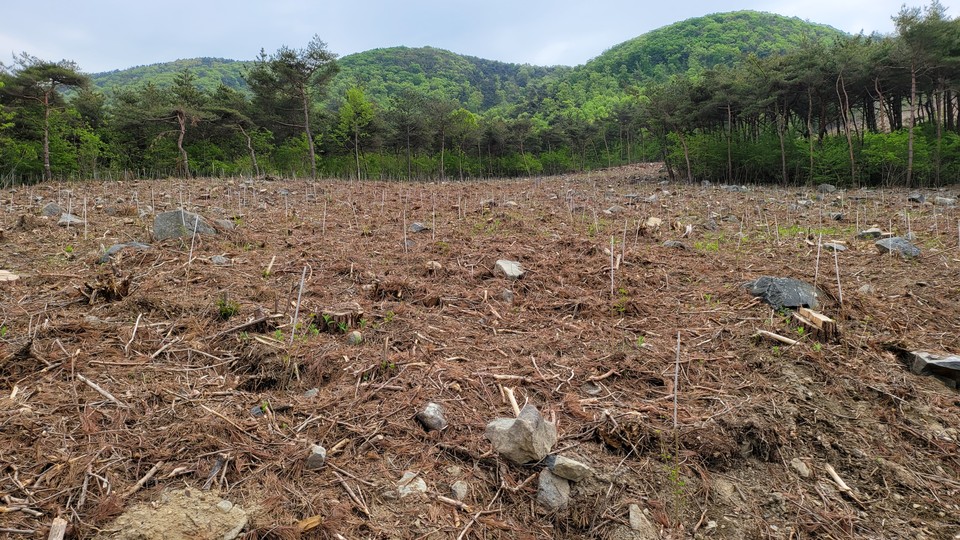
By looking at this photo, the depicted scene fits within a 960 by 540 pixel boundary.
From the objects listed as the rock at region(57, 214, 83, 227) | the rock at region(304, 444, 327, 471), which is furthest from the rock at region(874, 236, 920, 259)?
the rock at region(57, 214, 83, 227)

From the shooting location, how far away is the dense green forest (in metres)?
17.7

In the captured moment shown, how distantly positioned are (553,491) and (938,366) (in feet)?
11.0

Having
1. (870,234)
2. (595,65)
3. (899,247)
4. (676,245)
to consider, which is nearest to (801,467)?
(676,245)

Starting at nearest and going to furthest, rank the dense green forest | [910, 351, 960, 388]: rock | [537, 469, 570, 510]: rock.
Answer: [537, 469, 570, 510]: rock → [910, 351, 960, 388]: rock → the dense green forest

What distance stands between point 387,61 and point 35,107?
8669 cm

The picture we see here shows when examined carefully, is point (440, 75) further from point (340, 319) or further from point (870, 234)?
point (340, 319)

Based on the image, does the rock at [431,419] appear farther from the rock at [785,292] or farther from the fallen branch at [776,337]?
the rock at [785,292]

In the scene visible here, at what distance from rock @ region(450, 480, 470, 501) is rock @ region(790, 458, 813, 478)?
1.99m

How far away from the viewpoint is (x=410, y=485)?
7.73ft

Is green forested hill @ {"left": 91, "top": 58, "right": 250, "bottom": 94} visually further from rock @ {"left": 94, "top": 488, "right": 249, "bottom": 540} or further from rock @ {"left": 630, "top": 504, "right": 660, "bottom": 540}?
rock @ {"left": 630, "top": 504, "right": 660, "bottom": 540}

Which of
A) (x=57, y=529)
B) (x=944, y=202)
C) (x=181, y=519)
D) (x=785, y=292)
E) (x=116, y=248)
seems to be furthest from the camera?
(x=944, y=202)

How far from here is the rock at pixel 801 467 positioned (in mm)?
2594

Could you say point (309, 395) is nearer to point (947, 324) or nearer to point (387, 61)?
point (947, 324)

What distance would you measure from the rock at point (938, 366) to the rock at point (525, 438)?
316cm
